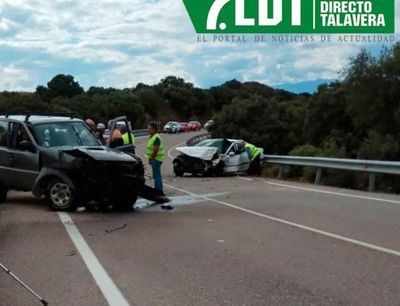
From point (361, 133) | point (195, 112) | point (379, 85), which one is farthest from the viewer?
point (195, 112)

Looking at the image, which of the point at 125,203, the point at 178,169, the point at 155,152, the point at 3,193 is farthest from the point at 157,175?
the point at 178,169

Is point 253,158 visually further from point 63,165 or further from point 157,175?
point 63,165

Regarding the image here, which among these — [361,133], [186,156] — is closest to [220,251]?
[186,156]

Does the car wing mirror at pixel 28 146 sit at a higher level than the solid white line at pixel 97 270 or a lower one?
higher

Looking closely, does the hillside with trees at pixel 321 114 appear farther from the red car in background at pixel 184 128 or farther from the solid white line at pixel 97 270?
the solid white line at pixel 97 270

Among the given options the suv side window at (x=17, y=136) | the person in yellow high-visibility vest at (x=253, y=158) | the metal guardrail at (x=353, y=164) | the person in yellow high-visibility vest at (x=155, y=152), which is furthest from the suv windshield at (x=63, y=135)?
the person in yellow high-visibility vest at (x=253, y=158)

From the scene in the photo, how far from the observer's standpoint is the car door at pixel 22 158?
1206 centimetres

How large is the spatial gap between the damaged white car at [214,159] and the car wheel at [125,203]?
950 centimetres

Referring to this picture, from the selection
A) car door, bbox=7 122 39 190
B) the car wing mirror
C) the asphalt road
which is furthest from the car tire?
the car wing mirror

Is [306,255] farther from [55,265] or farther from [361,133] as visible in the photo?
[361,133]

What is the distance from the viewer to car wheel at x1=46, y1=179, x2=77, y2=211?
443 inches

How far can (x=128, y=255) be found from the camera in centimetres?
767

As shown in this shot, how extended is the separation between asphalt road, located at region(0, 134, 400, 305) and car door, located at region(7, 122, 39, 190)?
0.52 metres

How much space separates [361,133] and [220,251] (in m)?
46.3
